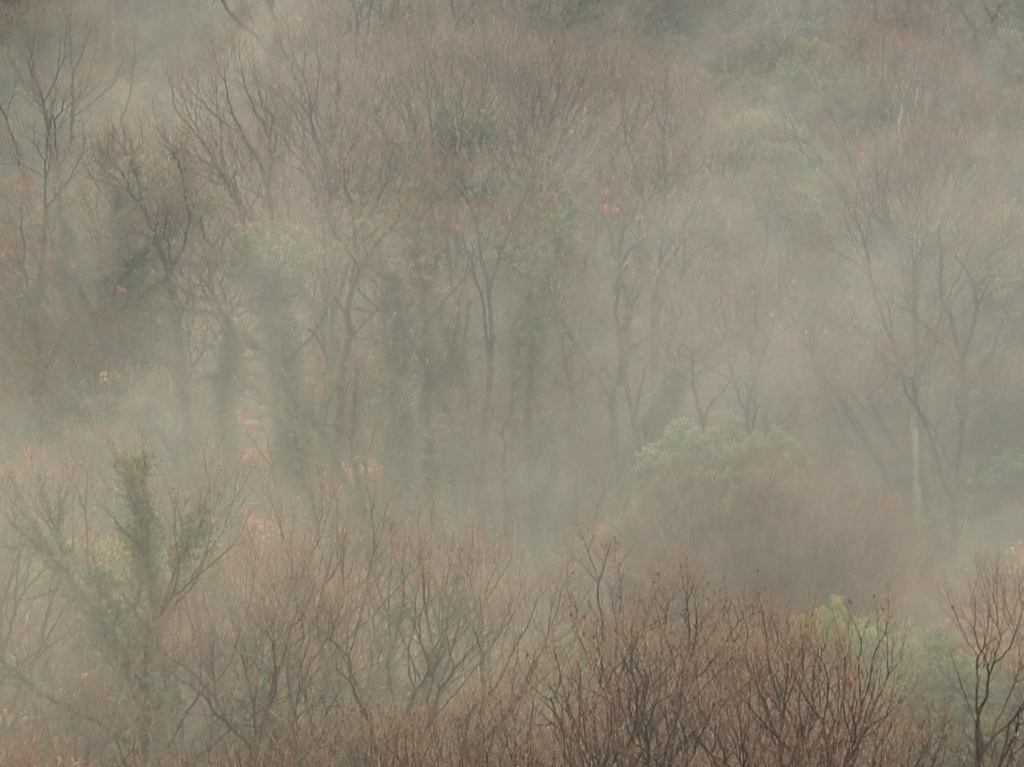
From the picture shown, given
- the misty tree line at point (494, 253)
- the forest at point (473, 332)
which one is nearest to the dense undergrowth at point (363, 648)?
the forest at point (473, 332)

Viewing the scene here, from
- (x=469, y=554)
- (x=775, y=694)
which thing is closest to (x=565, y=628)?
(x=469, y=554)

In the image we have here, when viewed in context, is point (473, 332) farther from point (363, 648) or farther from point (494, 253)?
point (363, 648)

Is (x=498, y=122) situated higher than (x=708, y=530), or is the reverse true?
(x=498, y=122)

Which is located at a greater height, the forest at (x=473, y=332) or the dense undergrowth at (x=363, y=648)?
the forest at (x=473, y=332)

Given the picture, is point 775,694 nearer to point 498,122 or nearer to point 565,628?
point 565,628

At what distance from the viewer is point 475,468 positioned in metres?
32.6

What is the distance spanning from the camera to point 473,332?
33.8 m

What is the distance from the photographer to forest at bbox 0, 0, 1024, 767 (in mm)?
21016

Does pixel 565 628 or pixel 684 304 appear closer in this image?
pixel 565 628

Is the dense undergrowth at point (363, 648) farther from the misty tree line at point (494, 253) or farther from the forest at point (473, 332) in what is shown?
the misty tree line at point (494, 253)

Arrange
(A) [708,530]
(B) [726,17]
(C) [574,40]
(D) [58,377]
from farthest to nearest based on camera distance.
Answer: (B) [726,17]
(C) [574,40]
(D) [58,377]
(A) [708,530]

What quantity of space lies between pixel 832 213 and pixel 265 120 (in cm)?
1667

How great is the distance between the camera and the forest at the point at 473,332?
68.9 ft

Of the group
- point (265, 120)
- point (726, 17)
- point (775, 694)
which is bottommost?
point (775, 694)
